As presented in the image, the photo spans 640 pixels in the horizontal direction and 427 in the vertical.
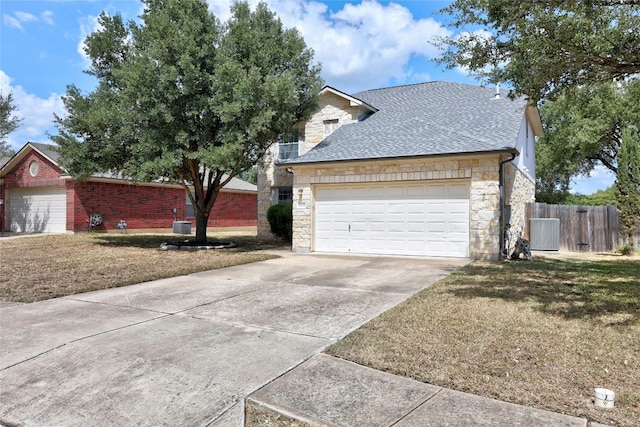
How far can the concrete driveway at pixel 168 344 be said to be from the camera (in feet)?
10.7

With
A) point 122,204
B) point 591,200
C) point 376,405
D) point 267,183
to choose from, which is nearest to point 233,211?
point 122,204

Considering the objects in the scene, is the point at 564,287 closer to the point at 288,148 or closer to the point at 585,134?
the point at 288,148

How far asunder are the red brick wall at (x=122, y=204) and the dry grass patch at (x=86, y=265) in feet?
17.5

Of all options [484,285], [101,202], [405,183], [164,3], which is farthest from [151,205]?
[484,285]

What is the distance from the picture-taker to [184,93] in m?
12.7

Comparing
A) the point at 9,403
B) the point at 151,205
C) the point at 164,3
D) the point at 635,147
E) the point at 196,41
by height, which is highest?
the point at 164,3

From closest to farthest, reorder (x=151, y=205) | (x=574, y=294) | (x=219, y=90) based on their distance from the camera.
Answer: (x=574, y=294) → (x=219, y=90) → (x=151, y=205)

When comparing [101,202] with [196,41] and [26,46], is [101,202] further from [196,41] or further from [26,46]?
[196,41]

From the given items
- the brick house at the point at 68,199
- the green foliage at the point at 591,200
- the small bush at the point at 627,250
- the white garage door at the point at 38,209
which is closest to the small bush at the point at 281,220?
the brick house at the point at 68,199

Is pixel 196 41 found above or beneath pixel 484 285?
above

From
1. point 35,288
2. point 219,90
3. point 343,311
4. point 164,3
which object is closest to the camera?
point 343,311

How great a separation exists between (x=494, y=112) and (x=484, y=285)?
8813 mm

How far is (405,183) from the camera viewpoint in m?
12.8

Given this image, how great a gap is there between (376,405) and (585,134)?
26.8 meters
